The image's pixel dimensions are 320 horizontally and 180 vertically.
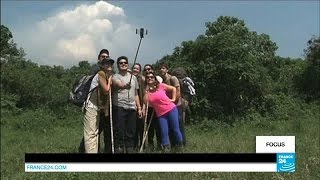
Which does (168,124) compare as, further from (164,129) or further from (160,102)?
(160,102)

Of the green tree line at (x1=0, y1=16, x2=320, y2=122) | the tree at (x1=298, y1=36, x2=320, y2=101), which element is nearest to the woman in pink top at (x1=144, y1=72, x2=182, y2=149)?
the green tree line at (x1=0, y1=16, x2=320, y2=122)

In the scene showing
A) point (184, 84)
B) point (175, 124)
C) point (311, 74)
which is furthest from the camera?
point (311, 74)

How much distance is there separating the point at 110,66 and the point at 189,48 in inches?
378

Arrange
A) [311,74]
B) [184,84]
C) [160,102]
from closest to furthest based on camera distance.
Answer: [160,102] → [184,84] → [311,74]

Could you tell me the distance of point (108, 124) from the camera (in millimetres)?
6469

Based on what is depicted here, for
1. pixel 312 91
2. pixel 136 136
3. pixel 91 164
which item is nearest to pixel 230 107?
pixel 312 91

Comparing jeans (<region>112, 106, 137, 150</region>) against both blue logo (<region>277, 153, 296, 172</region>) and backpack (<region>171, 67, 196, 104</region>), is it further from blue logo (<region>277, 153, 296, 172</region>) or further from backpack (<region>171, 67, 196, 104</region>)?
blue logo (<region>277, 153, 296, 172</region>)

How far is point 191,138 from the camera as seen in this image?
9195mm

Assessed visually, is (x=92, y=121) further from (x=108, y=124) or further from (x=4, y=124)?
(x=4, y=124)

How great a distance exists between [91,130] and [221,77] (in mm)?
8827

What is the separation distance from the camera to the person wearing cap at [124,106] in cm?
623

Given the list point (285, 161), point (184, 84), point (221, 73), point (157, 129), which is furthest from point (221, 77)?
point (285, 161)

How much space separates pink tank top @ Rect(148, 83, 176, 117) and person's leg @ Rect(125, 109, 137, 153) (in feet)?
1.43

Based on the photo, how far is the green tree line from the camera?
1438 centimetres
